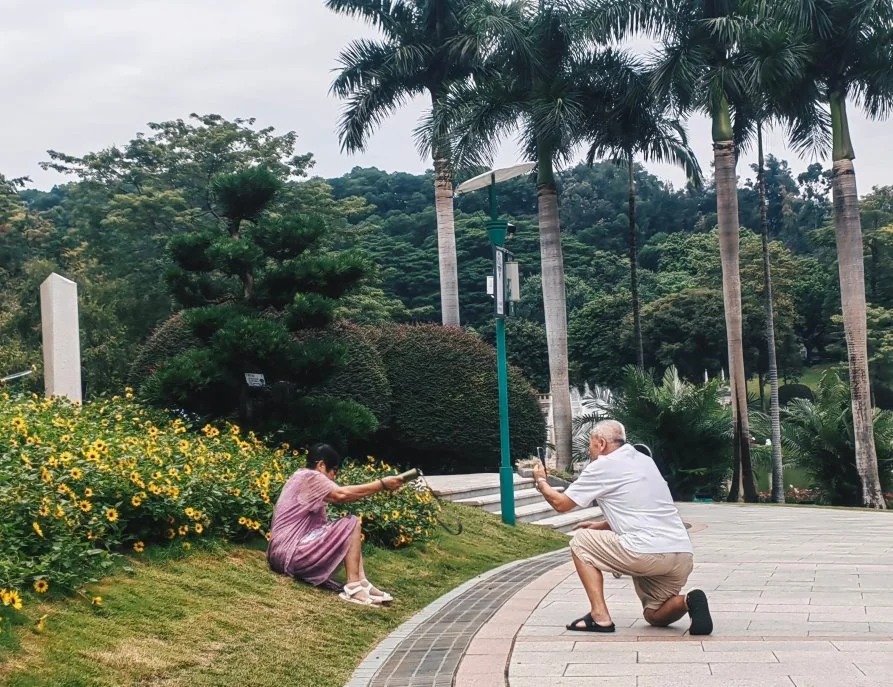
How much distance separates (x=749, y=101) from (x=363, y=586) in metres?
19.9

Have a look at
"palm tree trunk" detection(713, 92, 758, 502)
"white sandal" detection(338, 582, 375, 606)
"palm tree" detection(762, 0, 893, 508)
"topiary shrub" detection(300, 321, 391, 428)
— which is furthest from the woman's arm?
"palm tree" detection(762, 0, 893, 508)

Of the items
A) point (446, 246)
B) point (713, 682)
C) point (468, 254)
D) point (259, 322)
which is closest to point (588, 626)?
point (713, 682)

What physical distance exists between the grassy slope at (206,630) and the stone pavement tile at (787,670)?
2259 millimetres

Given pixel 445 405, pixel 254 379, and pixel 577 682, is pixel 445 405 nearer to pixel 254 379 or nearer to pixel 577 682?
pixel 254 379

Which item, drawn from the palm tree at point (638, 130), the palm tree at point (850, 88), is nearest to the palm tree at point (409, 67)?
the palm tree at point (638, 130)

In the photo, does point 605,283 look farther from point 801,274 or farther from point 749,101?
point 749,101

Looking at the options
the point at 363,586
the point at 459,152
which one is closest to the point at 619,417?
the point at 459,152

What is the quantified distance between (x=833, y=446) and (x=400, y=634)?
2033cm

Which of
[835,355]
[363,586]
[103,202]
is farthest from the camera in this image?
[835,355]

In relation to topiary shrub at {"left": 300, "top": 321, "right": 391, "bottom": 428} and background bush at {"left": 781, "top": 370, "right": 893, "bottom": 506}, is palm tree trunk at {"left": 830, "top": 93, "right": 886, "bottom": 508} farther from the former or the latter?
topiary shrub at {"left": 300, "top": 321, "right": 391, "bottom": 428}

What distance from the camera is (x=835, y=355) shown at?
2025 inches

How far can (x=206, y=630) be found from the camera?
664 centimetres

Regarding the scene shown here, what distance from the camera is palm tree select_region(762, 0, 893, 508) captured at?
75.4 feet

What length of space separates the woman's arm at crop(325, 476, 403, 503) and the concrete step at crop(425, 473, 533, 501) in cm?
610
